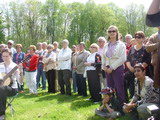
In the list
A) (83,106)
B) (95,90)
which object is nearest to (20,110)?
(83,106)

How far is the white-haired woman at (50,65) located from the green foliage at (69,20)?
2456cm

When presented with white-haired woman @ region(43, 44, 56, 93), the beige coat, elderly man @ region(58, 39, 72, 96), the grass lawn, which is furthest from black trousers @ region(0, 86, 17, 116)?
white-haired woman @ region(43, 44, 56, 93)

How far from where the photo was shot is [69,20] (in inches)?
1591

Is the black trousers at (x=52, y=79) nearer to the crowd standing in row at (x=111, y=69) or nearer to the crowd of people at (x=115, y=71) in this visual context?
the crowd standing in row at (x=111, y=69)

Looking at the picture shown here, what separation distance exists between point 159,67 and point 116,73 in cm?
317

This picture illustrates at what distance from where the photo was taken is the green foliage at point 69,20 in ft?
109

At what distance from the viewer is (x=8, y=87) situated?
524cm

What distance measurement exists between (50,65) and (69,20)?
3243cm

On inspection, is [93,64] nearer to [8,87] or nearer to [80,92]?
[80,92]

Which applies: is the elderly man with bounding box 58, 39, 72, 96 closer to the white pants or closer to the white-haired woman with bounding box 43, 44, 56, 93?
the white-haired woman with bounding box 43, 44, 56, 93

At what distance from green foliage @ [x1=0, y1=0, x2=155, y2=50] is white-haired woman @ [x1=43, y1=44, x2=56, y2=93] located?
2456cm

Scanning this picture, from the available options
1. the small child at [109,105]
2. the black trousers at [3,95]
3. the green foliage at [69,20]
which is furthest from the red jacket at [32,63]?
the green foliage at [69,20]

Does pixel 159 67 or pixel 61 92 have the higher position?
pixel 159 67

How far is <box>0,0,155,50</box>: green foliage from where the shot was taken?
33312 millimetres
